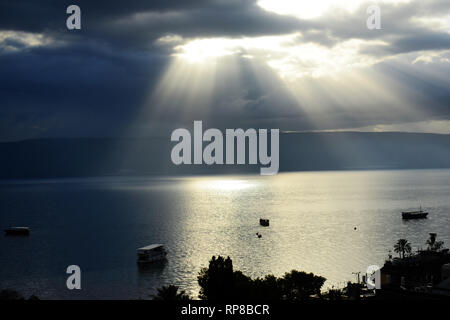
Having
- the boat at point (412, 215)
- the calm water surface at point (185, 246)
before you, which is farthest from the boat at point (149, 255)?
the boat at point (412, 215)

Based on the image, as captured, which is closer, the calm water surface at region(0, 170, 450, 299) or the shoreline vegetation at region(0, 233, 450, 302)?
the shoreline vegetation at region(0, 233, 450, 302)

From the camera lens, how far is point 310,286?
218ft

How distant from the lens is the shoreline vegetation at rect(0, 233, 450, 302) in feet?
143

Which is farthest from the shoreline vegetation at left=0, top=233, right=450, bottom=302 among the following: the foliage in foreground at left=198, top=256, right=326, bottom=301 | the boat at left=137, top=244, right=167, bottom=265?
the boat at left=137, top=244, right=167, bottom=265

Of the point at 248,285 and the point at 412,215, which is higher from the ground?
the point at 412,215

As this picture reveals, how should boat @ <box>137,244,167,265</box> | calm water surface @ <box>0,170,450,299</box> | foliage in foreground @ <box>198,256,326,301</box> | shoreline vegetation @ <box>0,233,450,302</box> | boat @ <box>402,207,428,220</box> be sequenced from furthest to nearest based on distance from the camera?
boat @ <box>402,207,428,220</box>
boat @ <box>137,244,167,265</box>
calm water surface @ <box>0,170,450,299</box>
foliage in foreground @ <box>198,256,326,301</box>
shoreline vegetation @ <box>0,233,450,302</box>

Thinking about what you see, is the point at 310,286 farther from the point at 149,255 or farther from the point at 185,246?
the point at 185,246

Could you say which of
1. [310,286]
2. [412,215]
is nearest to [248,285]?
Result: [310,286]

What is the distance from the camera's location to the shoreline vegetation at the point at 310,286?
4372 centimetres

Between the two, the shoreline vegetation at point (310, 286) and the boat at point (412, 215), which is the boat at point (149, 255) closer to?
the shoreline vegetation at point (310, 286)

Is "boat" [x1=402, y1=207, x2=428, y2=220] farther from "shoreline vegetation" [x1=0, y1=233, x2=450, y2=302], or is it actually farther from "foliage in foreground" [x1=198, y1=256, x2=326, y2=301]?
"foliage in foreground" [x1=198, y1=256, x2=326, y2=301]

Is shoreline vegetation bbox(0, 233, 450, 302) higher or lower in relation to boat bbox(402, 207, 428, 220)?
Result: lower
